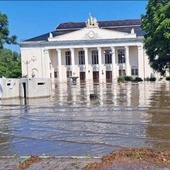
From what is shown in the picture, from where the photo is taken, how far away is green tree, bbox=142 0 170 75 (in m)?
26.9

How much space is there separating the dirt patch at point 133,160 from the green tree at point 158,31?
21281 mm

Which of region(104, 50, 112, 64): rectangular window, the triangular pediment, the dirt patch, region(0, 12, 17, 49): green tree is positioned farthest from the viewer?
region(104, 50, 112, 64): rectangular window

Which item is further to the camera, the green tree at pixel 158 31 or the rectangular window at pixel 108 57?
the rectangular window at pixel 108 57

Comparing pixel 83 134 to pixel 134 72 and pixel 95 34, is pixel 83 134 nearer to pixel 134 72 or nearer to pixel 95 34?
pixel 134 72

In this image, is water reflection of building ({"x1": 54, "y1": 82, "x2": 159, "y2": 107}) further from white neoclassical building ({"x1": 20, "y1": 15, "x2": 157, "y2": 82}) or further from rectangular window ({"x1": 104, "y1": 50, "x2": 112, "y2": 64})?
rectangular window ({"x1": 104, "y1": 50, "x2": 112, "y2": 64})

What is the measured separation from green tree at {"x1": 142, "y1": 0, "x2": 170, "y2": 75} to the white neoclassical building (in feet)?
148

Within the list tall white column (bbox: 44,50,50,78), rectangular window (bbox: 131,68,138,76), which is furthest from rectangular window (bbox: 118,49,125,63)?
tall white column (bbox: 44,50,50,78)

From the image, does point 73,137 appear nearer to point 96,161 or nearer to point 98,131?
point 98,131

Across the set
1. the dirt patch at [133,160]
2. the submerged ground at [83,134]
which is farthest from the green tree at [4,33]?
the dirt patch at [133,160]

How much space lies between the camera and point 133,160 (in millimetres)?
5004

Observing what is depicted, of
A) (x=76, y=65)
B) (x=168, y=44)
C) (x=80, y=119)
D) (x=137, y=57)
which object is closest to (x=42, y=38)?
(x=76, y=65)

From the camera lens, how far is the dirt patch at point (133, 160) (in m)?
4.86

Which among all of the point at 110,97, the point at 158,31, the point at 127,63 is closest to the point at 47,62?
the point at 127,63

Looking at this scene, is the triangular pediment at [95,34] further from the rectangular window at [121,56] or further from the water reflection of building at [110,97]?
the water reflection of building at [110,97]
